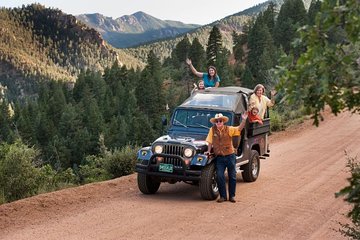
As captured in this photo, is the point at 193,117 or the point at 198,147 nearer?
the point at 198,147

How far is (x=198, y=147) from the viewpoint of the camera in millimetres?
10609

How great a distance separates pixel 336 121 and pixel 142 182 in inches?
548

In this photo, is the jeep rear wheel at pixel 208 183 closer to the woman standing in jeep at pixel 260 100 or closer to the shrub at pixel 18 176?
the woman standing in jeep at pixel 260 100

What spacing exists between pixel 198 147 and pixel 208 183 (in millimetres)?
845

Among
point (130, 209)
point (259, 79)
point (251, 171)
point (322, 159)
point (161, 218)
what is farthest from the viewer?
point (259, 79)

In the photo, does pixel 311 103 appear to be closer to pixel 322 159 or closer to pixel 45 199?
pixel 45 199

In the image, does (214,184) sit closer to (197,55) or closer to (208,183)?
(208,183)

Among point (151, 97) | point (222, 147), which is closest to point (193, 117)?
point (222, 147)

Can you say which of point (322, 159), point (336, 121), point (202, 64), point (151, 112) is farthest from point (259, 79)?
point (322, 159)

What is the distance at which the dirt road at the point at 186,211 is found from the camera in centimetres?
852

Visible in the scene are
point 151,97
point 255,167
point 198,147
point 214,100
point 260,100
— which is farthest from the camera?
point 151,97

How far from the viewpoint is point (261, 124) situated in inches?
492

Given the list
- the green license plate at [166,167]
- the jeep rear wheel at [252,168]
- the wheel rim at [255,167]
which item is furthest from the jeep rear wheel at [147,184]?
the wheel rim at [255,167]

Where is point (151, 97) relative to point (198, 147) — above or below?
below
